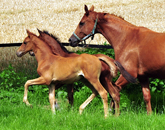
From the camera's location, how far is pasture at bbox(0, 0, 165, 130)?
5.25 m

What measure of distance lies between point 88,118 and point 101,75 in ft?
4.11

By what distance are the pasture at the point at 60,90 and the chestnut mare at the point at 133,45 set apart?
0.74 meters

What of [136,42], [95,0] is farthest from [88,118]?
[95,0]

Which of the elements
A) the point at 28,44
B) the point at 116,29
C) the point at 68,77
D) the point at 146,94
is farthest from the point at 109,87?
the point at 28,44

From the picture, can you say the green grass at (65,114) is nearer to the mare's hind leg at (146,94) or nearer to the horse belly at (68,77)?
the mare's hind leg at (146,94)

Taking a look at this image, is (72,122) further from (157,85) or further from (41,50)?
(157,85)

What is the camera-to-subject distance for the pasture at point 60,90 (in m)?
5.25

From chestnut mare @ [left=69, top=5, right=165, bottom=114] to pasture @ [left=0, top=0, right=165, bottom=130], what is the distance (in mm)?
737

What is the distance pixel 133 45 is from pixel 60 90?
107 inches

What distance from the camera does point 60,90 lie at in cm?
831

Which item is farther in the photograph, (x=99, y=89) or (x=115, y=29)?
(x=115, y=29)

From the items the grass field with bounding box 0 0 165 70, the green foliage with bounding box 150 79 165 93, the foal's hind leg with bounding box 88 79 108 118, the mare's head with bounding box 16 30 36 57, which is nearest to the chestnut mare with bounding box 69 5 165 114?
the foal's hind leg with bounding box 88 79 108 118

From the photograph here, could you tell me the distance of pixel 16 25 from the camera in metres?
16.8

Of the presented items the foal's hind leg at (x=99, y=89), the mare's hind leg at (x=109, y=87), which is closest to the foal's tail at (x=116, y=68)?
the mare's hind leg at (x=109, y=87)
